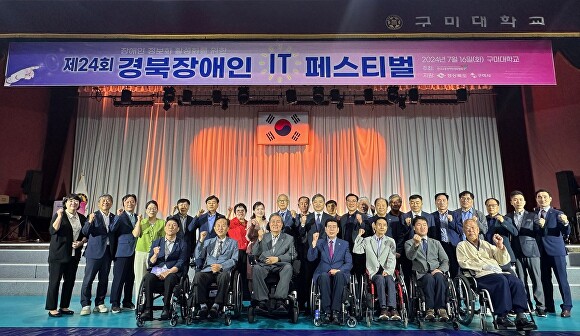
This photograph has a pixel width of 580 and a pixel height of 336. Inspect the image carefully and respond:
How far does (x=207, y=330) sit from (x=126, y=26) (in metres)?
5.01

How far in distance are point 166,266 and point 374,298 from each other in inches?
75.4

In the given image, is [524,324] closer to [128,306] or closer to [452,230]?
[452,230]

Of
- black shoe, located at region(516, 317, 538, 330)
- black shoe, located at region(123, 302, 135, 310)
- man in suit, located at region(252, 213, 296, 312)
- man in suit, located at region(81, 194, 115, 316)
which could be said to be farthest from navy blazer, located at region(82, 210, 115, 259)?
black shoe, located at region(516, 317, 538, 330)

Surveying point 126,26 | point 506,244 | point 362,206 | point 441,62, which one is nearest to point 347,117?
point 441,62

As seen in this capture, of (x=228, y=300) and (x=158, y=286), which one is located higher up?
(x=158, y=286)

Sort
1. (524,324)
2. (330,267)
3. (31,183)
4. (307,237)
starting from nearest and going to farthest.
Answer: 1. (524,324)
2. (330,267)
3. (307,237)
4. (31,183)

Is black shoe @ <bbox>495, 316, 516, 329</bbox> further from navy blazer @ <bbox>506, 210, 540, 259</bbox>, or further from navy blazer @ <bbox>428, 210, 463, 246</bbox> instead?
navy blazer @ <bbox>506, 210, 540, 259</bbox>

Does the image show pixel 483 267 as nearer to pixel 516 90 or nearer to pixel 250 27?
pixel 250 27

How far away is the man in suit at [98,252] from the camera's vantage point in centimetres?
407

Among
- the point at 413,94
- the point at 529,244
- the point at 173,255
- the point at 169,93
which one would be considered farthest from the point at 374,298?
the point at 169,93

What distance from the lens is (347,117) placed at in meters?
8.80

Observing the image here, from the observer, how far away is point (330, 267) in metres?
3.83

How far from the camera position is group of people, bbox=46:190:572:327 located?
142 inches

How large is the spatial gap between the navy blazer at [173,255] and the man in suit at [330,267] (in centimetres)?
119
